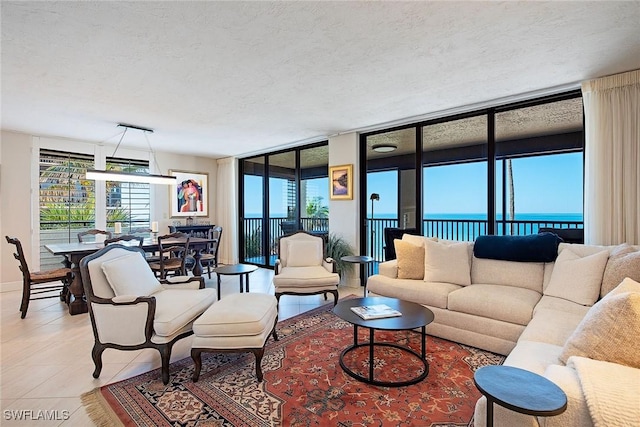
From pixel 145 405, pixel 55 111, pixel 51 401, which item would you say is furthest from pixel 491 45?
pixel 55 111

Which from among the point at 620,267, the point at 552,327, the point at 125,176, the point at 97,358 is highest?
the point at 125,176

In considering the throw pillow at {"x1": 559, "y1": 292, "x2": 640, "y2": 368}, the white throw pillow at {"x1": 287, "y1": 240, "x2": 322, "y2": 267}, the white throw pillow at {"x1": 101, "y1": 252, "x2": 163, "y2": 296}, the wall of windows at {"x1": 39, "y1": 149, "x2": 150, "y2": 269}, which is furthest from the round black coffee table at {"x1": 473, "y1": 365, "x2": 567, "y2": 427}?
the wall of windows at {"x1": 39, "y1": 149, "x2": 150, "y2": 269}

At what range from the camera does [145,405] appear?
77.6 inches

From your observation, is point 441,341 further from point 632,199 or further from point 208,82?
point 208,82

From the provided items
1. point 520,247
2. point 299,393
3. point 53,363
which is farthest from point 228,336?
point 520,247

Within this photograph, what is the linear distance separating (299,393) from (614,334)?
177cm

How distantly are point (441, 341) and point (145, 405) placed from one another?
248 centimetres

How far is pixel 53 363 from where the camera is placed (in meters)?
2.55

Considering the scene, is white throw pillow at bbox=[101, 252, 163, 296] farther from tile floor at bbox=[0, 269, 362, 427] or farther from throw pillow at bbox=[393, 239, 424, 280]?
throw pillow at bbox=[393, 239, 424, 280]

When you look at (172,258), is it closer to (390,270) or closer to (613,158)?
(390,270)

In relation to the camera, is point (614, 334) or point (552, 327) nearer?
point (614, 334)

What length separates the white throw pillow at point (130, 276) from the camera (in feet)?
7.90

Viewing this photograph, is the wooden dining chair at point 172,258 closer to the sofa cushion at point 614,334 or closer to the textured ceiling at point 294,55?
the textured ceiling at point 294,55

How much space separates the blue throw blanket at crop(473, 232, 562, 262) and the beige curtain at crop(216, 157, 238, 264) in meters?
5.35
